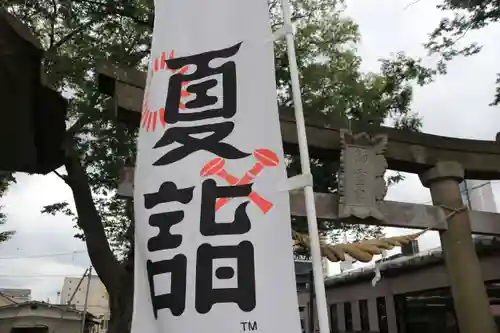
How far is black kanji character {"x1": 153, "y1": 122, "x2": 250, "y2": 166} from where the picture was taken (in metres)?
2.13

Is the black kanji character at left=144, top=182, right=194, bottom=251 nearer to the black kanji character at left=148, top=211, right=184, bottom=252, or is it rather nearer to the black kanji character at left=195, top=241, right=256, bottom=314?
the black kanji character at left=148, top=211, right=184, bottom=252

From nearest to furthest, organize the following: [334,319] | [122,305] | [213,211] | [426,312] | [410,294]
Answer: [213,211] → [122,305] → [426,312] → [410,294] → [334,319]

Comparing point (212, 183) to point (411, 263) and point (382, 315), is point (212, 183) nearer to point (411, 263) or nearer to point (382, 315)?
point (411, 263)

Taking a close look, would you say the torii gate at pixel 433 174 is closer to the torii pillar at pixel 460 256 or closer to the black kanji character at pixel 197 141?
the torii pillar at pixel 460 256

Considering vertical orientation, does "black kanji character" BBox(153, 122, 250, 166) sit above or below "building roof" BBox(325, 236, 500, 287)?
below

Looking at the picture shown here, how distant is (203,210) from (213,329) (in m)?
0.51

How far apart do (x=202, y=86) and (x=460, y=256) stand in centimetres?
394

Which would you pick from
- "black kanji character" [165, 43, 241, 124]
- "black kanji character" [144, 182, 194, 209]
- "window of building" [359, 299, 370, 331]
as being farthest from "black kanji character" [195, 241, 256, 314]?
"window of building" [359, 299, 370, 331]

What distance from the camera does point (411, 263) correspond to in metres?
9.14

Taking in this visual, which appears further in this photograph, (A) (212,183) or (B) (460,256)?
(B) (460,256)

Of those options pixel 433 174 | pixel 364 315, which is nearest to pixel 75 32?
pixel 433 174

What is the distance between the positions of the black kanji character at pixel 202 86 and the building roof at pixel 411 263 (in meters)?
6.27

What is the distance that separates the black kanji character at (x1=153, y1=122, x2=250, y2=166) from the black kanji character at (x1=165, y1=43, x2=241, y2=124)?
7 centimetres

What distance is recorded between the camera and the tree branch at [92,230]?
6438 millimetres
